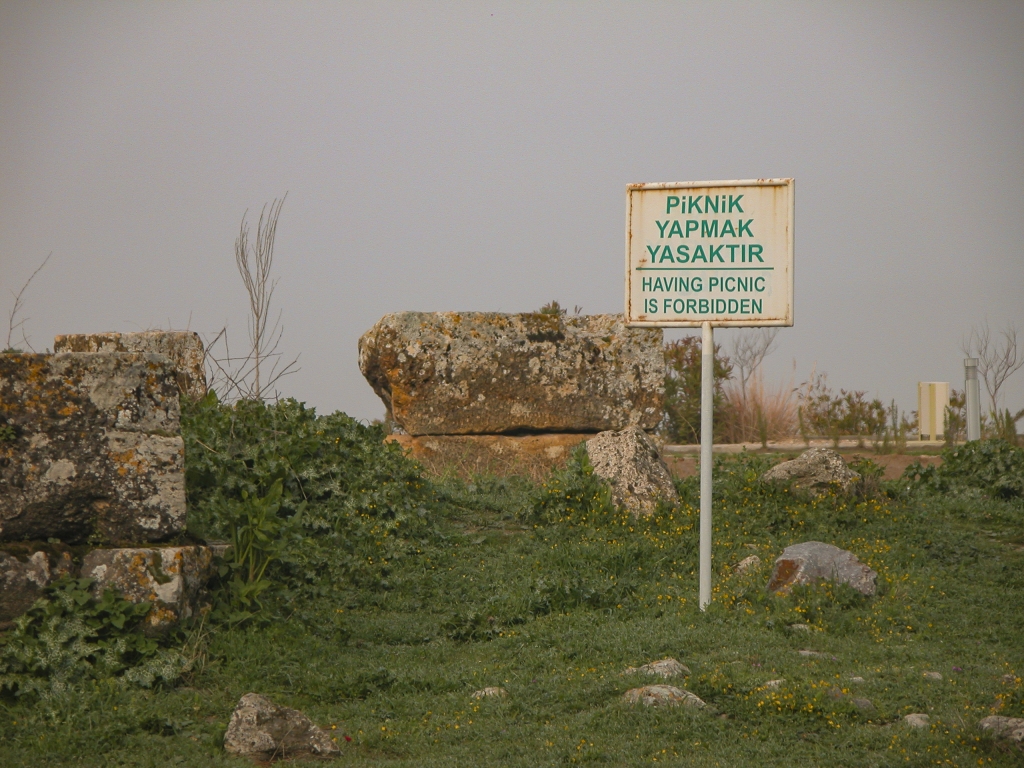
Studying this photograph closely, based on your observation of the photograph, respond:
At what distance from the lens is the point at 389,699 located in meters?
5.19

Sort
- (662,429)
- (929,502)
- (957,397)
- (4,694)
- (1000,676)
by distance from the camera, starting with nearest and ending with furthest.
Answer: (4,694), (1000,676), (929,502), (662,429), (957,397)

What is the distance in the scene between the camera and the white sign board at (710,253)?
7086 millimetres

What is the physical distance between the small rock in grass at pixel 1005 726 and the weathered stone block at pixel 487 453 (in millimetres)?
6633

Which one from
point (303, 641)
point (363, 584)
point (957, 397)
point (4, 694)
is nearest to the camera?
point (4, 694)

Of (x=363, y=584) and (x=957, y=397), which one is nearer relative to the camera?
(x=363, y=584)

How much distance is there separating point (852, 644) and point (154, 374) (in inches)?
178

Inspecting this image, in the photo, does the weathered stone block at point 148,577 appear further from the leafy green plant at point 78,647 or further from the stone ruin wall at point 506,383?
the stone ruin wall at point 506,383

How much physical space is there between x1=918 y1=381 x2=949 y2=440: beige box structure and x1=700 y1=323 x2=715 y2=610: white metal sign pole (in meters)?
14.6

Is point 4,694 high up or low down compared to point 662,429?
down

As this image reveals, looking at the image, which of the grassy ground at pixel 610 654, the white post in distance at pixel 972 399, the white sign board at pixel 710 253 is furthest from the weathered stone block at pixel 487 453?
the white post in distance at pixel 972 399

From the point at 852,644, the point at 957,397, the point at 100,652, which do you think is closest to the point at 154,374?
the point at 100,652

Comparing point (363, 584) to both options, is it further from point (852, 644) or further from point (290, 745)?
point (852, 644)

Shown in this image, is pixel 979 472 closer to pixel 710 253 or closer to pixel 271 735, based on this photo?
pixel 710 253

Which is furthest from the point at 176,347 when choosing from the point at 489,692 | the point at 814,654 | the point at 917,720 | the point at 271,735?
the point at 917,720
